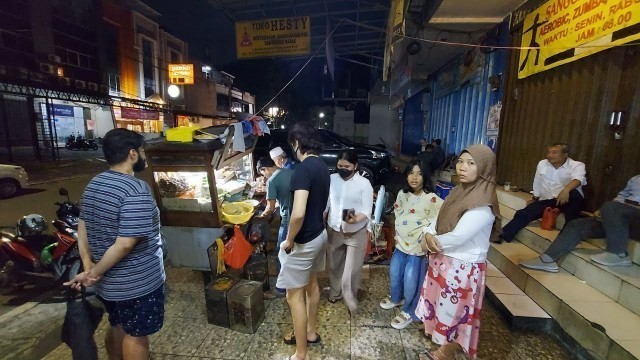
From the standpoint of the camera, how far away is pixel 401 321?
10.3 ft

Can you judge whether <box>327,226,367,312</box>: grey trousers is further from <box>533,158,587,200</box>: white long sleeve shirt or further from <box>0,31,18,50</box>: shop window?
<box>0,31,18,50</box>: shop window

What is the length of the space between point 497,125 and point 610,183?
9.84ft

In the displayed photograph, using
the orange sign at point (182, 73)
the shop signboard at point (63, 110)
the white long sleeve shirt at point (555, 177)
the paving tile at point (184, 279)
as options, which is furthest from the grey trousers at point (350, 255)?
the shop signboard at point (63, 110)

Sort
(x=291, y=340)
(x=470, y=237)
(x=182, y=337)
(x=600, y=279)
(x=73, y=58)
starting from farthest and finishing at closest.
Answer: (x=73, y=58) < (x=600, y=279) < (x=182, y=337) < (x=291, y=340) < (x=470, y=237)

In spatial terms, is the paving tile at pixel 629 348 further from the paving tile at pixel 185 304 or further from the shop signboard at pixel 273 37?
the shop signboard at pixel 273 37

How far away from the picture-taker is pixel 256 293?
10.4 ft

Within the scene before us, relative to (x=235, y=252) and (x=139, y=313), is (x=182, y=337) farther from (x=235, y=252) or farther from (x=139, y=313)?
(x=139, y=313)

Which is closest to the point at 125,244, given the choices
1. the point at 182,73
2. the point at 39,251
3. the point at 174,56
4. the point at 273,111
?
the point at 39,251

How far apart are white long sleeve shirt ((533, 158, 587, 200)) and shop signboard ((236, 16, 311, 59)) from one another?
26.9ft

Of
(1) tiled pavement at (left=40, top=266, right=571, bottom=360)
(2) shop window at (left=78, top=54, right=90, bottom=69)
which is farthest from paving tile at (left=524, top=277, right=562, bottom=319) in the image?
(2) shop window at (left=78, top=54, right=90, bottom=69)

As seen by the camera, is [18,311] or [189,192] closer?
[18,311]

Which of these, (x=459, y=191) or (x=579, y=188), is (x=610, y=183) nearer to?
(x=579, y=188)

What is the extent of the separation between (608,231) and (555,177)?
1222 millimetres

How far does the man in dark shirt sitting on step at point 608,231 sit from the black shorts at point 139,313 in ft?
14.1
